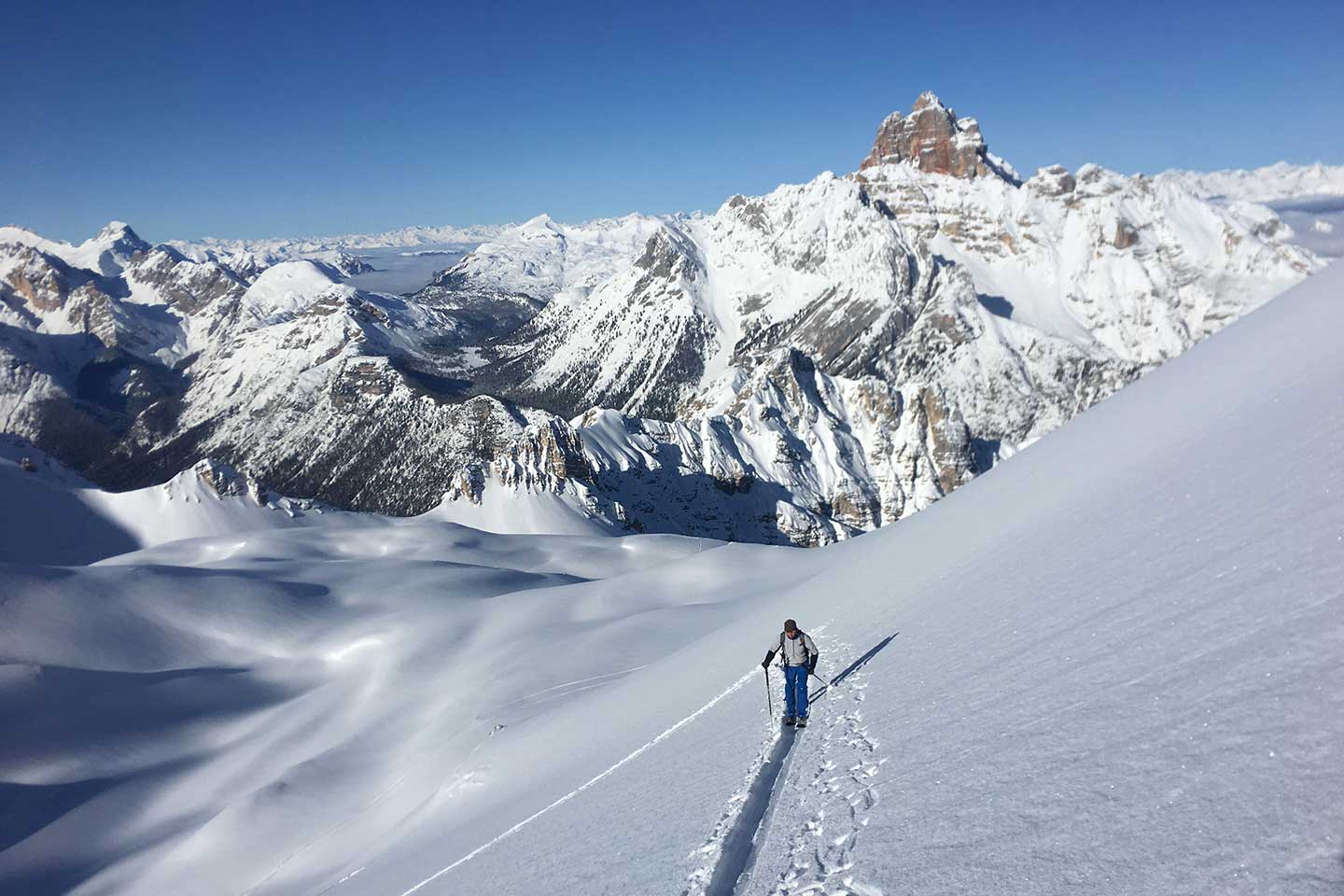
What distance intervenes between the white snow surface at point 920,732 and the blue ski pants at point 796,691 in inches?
13.1

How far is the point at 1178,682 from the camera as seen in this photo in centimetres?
539

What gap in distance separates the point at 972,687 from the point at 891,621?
5553 millimetres

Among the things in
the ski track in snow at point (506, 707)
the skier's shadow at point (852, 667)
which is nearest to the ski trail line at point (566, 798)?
the skier's shadow at point (852, 667)

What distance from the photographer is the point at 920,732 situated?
7.48m

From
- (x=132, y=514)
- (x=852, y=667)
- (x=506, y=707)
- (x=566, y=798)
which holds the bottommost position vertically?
(x=566, y=798)

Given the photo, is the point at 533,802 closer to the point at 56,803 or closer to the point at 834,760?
the point at 834,760

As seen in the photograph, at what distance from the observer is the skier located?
1077 centimetres

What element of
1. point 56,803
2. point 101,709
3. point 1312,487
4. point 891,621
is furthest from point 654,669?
point 101,709

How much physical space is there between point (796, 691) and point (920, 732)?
3.48 meters

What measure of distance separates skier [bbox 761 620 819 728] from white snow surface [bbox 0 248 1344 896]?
0.34 m

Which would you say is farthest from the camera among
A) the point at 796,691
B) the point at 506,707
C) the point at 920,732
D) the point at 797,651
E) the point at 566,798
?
the point at 506,707

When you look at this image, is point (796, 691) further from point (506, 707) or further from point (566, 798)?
point (506, 707)

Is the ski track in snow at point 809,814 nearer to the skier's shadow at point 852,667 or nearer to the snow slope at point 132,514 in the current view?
the skier's shadow at point 852,667

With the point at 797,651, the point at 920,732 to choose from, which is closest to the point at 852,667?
the point at 797,651
